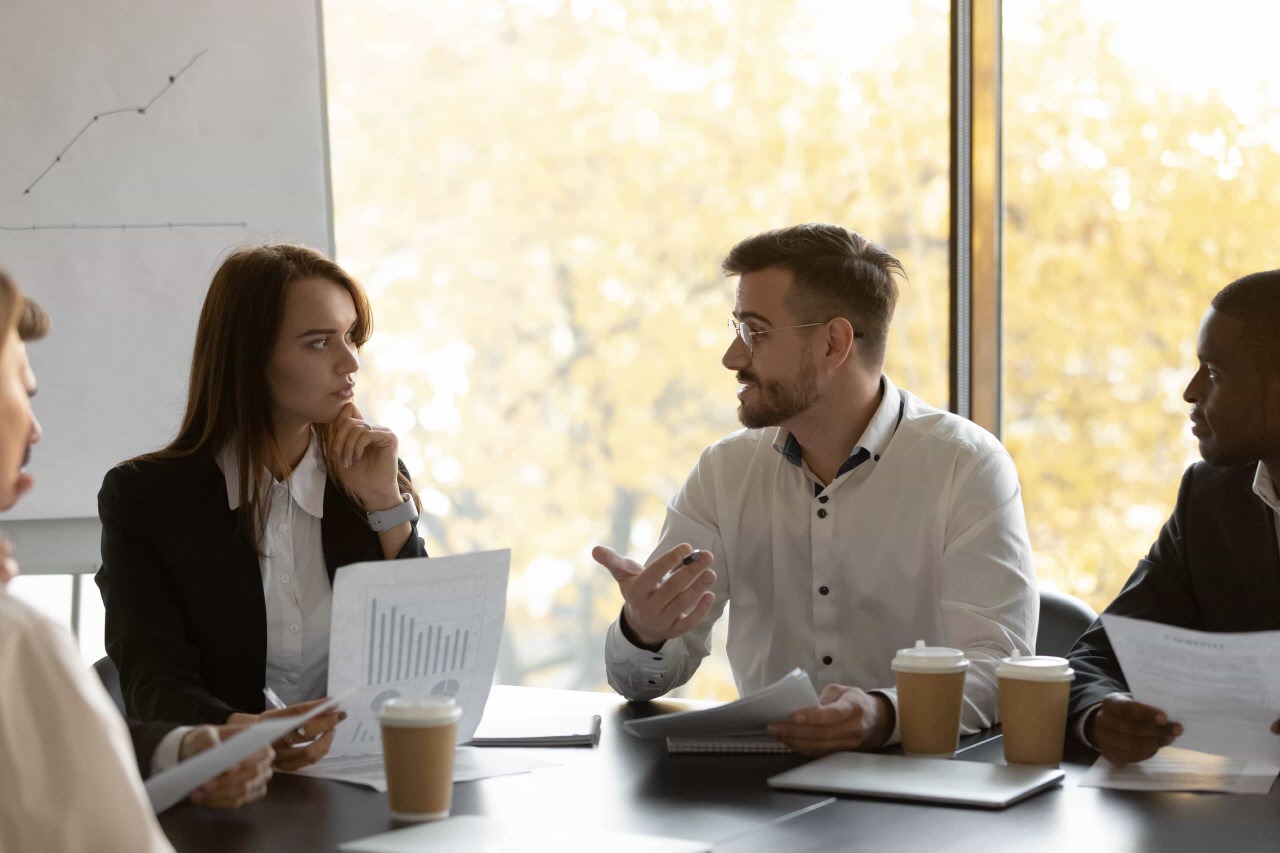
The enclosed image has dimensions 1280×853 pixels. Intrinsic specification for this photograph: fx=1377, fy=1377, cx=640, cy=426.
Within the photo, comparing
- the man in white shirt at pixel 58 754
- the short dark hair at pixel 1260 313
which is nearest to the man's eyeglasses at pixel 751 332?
the short dark hair at pixel 1260 313

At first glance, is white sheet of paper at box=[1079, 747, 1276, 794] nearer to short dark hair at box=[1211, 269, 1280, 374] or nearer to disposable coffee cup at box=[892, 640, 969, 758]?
disposable coffee cup at box=[892, 640, 969, 758]

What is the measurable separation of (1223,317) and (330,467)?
1.30m

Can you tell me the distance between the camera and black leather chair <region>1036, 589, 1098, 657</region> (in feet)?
6.88

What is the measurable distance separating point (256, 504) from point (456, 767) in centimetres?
64

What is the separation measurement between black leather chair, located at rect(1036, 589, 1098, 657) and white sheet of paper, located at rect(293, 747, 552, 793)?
3.01ft

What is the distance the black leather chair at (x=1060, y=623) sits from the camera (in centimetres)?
210

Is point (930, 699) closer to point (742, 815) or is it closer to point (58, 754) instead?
point (742, 815)

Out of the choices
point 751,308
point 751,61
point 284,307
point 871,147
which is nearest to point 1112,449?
point 871,147

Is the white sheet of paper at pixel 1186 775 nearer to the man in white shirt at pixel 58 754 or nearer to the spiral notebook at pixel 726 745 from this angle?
the spiral notebook at pixel 726 745

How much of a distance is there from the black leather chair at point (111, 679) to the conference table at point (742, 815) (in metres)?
0.59

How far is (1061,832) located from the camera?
124 cm

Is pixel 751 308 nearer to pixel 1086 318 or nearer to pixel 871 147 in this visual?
pixel 1086 318

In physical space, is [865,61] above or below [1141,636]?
above

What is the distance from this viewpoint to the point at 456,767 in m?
1.54
